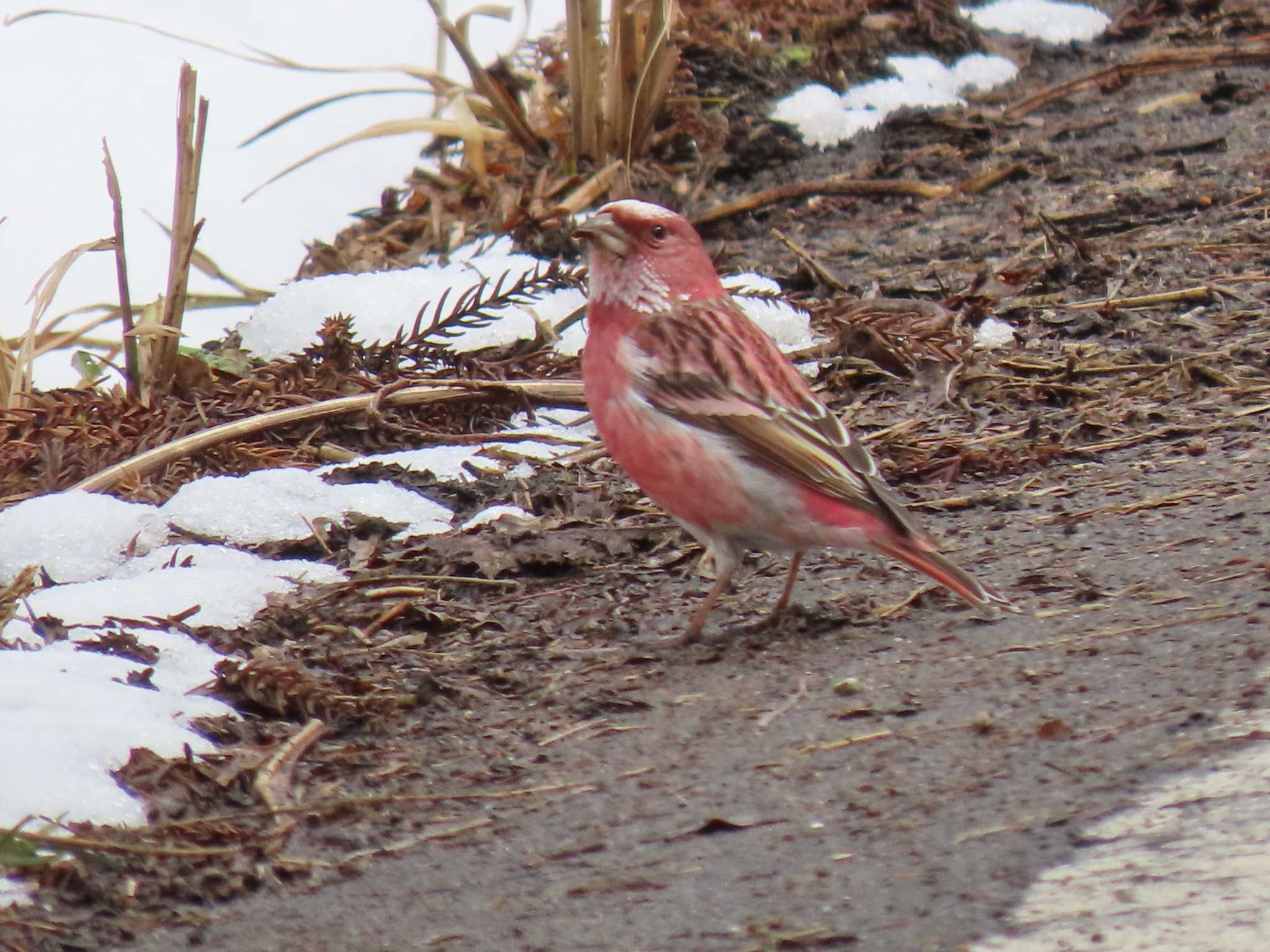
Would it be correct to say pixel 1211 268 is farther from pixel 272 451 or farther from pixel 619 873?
pixel 619 873

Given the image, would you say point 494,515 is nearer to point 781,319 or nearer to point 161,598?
point 161,598

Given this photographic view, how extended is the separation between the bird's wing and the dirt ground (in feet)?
1.04

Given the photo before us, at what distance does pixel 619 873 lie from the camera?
2.50 m

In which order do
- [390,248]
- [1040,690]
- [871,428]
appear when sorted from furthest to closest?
[390,248]
[871,428]
[1040,690]

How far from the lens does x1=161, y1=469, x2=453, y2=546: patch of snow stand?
439cm

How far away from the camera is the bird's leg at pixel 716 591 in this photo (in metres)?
3.71

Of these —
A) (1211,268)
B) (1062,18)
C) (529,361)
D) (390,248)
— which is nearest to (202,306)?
(390,248)

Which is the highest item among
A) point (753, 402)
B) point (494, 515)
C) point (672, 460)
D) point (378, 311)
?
point (378, 311)

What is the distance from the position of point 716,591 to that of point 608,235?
3.22 feet

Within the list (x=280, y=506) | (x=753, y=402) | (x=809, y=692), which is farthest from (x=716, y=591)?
(x=280, y=506)

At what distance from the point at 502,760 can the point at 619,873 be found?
0.64 metres

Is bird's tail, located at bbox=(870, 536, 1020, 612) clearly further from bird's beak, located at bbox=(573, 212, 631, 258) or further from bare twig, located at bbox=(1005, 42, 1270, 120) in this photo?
bare twig, located at bbox=(1005, 42, 1270, 120)

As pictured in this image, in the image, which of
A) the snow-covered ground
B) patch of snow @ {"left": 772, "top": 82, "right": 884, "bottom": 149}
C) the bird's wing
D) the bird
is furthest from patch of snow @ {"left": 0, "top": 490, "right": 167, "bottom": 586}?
patch of snow @ {"left": 772, "top": 82, "right": 884, "bottom": 149}

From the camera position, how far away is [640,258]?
165 inches
